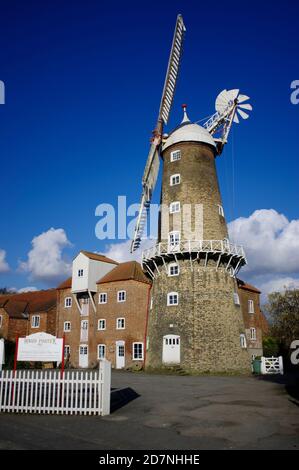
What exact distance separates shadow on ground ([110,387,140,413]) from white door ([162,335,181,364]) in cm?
1044

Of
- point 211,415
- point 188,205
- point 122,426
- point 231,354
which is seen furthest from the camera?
point 188,205

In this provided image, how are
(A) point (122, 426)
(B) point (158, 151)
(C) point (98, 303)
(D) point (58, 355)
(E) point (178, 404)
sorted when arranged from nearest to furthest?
(A) point (122, 426) → (D) point (58, 355) → (E) point (178, 404) → (B) point (158, 151) → (C) point (98, 303)

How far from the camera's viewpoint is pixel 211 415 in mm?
11547

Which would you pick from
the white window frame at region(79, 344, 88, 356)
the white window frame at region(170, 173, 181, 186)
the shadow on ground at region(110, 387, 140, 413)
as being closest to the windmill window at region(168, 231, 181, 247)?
the white window frame at region(170, 173, 181, 186)

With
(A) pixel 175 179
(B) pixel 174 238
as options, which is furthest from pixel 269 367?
(A) pixel 175 179

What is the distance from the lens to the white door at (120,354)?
34188 millimetres

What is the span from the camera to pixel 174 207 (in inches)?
1229

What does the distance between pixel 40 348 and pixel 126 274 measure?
949 inches

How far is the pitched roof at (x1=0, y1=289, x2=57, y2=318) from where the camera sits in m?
45.2

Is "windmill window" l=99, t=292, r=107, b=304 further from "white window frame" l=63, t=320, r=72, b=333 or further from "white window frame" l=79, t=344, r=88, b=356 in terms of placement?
"white window frame" l=63, t=320, r=72, b=333

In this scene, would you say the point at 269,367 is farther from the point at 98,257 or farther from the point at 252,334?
the point at 98,257
